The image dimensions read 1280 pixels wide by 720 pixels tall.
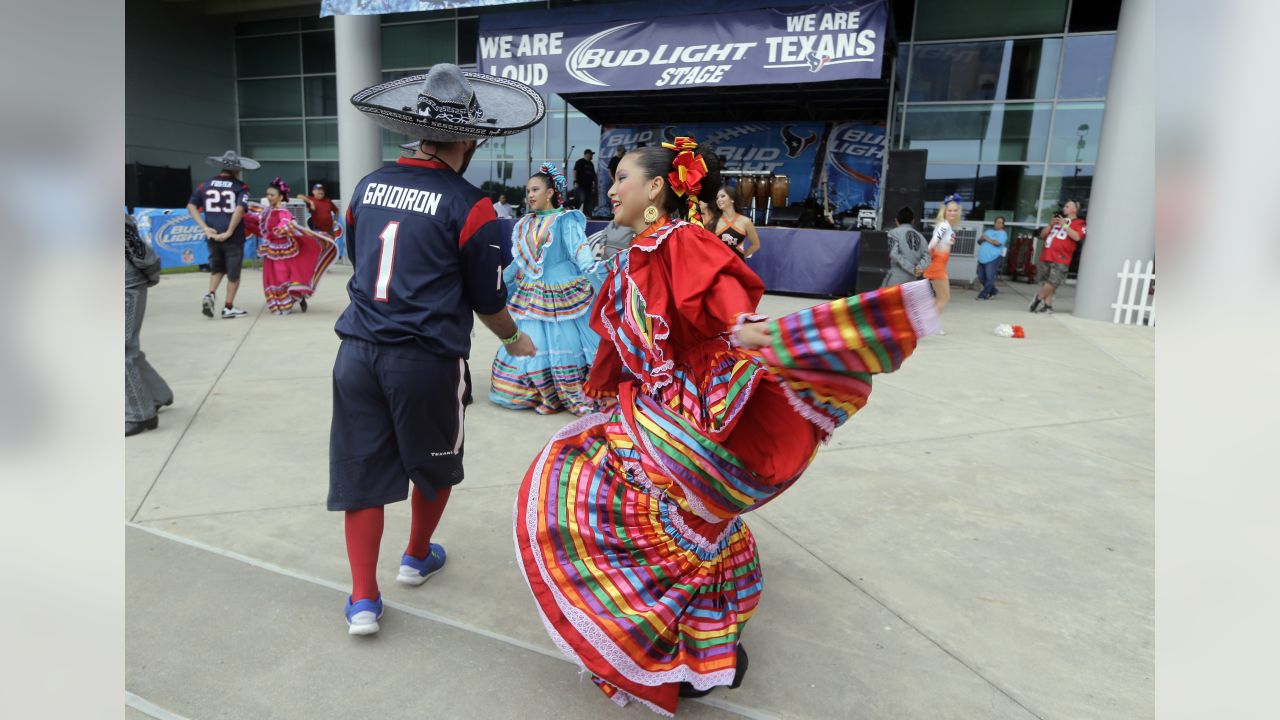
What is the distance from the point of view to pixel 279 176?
23062mm

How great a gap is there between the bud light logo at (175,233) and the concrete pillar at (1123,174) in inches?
571

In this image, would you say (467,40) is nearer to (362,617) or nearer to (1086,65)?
(1086,65)

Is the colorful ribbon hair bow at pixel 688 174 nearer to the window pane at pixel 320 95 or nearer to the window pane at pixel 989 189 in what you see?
the window pane at pixel 989 189

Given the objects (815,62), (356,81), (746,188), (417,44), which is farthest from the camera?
(417,44)

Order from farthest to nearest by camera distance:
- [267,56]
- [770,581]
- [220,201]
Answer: [267,56]
[220,201]
[770,581]

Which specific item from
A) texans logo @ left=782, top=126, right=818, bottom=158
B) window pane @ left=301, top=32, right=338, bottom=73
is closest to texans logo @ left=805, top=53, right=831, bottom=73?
texans logo @ left=782, top=126, right=818, bottom=158

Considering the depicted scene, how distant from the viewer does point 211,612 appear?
2766 mm

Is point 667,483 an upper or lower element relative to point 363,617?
upper

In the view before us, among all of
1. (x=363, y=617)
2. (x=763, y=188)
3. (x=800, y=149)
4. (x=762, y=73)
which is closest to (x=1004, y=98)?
(x=800, y=149)

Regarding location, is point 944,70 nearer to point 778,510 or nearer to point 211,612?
point 778,510

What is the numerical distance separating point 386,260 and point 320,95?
22255 mm

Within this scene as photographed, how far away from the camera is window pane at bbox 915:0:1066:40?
608 inches
